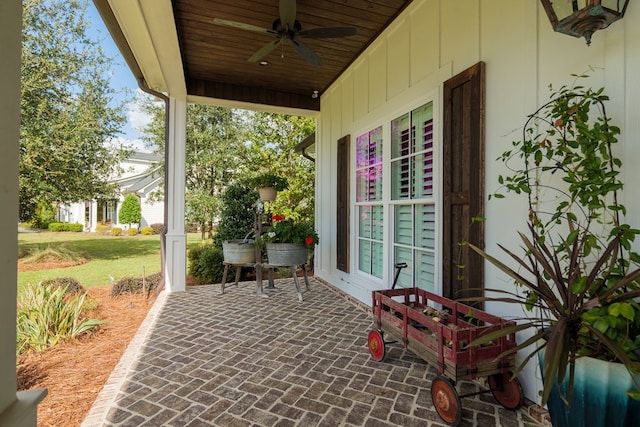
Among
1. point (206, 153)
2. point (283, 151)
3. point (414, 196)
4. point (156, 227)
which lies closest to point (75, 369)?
point (414, 196)

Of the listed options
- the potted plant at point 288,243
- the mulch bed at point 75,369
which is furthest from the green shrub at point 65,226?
the potted plant at point 288,243

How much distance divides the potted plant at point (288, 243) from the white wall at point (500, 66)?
36.7 inches

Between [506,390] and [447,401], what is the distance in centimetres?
46

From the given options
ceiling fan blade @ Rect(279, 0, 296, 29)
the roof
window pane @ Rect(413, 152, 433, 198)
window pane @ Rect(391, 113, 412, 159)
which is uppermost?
the roof

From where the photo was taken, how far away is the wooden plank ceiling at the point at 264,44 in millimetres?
Answer: 3469

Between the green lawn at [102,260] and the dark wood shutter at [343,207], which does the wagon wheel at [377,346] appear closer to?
the dark wood shutter at [343,207]

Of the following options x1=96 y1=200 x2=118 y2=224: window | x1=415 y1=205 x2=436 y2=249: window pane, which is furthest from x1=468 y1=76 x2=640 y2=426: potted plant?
x1=96 y1=200 x2=118 y2=224: window

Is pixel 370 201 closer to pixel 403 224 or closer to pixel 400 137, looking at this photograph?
pixel 403 224

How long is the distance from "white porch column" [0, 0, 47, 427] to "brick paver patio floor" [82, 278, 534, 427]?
1405 mm

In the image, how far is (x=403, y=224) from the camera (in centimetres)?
364

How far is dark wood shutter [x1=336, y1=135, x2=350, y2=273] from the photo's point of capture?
4.94 m

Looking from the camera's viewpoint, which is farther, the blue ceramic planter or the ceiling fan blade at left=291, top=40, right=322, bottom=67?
the ceiling fan blade at left=291, top=40, right=322, bottom=67

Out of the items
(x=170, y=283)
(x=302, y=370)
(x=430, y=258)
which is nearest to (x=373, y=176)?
(x=430, y=258)

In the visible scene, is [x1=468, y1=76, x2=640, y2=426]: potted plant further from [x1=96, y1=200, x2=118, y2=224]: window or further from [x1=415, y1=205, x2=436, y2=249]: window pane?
[x1=96, y1=200, x2=118, y2=224]: window
